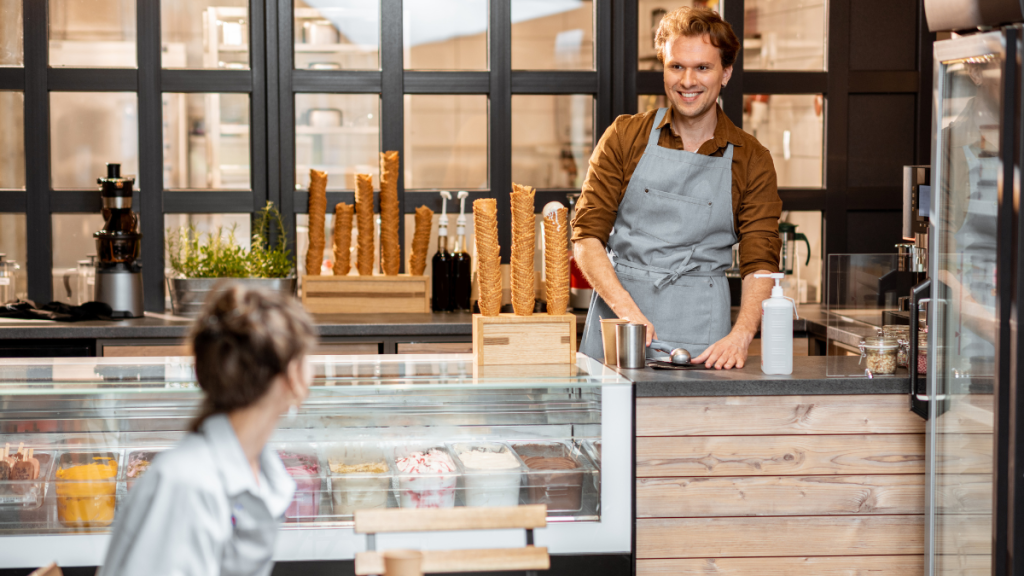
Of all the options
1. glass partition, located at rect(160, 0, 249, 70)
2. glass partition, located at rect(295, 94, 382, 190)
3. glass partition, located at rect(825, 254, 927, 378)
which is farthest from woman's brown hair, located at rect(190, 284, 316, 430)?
glass partition, located at rect(160, 0, 249, 70)

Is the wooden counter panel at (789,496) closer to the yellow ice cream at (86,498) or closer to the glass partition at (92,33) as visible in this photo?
the yellow ice cream at (86,498)

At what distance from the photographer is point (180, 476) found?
116 cm

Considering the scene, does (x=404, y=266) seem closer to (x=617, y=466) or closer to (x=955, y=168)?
(x=617, y=466)

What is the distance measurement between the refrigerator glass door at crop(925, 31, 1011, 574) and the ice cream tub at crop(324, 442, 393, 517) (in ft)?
3.88

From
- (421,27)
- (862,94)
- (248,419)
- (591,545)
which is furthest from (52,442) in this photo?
(862,94)

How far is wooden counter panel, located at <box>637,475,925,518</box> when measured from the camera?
83.5 inches

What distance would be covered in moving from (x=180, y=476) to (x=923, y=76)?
3.73m

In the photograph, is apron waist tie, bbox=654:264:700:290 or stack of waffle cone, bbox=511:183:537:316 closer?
stack of waffle cone, bbox=511:183:537:316

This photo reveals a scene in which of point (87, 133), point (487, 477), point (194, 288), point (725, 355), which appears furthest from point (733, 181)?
point (87, 133)

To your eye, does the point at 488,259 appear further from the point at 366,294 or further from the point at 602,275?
the point at 366,294

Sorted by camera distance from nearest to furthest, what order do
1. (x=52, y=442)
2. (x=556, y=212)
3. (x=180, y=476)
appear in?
1. (x=180, y=476)
2. (x=52, y=442)
3. (x=556, y=212)

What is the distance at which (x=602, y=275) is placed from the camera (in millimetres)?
2449

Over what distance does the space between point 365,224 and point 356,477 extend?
1.80 m

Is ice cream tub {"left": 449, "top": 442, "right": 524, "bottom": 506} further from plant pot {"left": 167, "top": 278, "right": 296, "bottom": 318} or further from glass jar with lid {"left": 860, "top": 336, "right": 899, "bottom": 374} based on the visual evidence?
plant pot {"left": 167, "top": 278, "right": 296, "bottom": 318}
